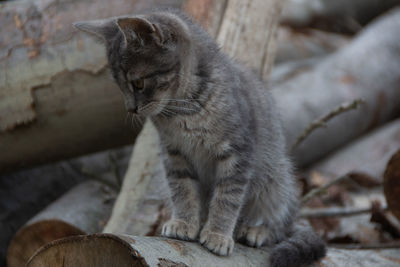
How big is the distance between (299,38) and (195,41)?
5242 mm

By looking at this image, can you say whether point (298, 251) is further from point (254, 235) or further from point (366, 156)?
point (366, 156)

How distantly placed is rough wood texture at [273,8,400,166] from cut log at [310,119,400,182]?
0.33 feet

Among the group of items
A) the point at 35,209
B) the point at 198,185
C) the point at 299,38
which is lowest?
the point at 35,209

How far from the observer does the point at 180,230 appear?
7.96 feet

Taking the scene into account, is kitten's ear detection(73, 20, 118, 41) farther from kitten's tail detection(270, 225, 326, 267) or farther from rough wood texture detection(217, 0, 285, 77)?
kitten's tail detection(270, 225, 326, 267)

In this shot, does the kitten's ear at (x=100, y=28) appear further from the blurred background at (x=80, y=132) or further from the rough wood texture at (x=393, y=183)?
the rough wood texture at (x=393, y=183)

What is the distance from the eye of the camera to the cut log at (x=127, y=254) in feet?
5.53

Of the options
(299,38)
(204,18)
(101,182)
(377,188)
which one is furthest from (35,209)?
(299,38)

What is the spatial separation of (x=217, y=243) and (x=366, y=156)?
3.29 metres

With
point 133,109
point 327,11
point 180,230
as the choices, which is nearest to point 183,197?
point 180,230

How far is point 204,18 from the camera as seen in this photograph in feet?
11.4

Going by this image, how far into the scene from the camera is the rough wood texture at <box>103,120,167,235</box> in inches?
116

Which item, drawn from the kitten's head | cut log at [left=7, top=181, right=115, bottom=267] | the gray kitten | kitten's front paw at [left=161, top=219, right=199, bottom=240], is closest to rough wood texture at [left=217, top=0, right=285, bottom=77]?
the gray kitten

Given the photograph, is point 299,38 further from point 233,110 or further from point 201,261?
point 201,261
